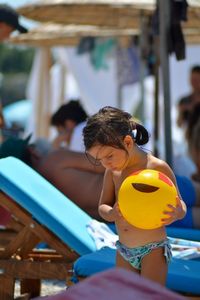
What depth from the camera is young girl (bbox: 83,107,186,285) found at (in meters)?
3.44

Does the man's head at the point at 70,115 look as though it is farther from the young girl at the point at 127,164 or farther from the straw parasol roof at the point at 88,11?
the young girl at the point at 127,164

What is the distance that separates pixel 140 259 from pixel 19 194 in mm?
1186

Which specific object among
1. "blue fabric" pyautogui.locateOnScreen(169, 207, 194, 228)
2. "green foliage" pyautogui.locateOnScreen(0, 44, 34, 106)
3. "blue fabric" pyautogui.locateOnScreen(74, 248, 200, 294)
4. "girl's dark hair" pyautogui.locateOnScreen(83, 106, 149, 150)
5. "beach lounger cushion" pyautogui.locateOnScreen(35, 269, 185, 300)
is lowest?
"green foliage" pyautogui.locateOnScreen(0, 44, 34, 106)

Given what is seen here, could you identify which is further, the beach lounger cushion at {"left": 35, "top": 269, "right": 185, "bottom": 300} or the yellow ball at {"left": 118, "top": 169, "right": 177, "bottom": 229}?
the yellow ball at {"left": 118, "top": 169, "right": 177, "bottom": 229}

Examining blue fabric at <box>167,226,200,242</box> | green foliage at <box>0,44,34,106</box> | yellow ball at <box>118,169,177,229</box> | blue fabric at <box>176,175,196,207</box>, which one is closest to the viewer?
yellow ball at <box>118,169,177,229</box>

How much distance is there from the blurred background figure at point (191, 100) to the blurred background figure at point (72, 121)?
1348 millimetres

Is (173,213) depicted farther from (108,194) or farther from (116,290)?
(116,290)

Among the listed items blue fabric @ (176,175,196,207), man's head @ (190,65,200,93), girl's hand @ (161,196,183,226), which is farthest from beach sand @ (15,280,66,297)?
man's head @ (190,65,200,93)

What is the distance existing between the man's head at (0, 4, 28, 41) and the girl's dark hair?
9.52 feet

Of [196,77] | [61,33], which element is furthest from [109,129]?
[61,33]

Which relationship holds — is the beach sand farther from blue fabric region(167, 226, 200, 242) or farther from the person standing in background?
the person standing in background

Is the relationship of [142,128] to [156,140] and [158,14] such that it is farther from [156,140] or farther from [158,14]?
[156,140]

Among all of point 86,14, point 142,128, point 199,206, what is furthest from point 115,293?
point 86,14

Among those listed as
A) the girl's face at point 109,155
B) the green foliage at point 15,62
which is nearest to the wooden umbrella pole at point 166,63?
the girl's face at point 109,155
